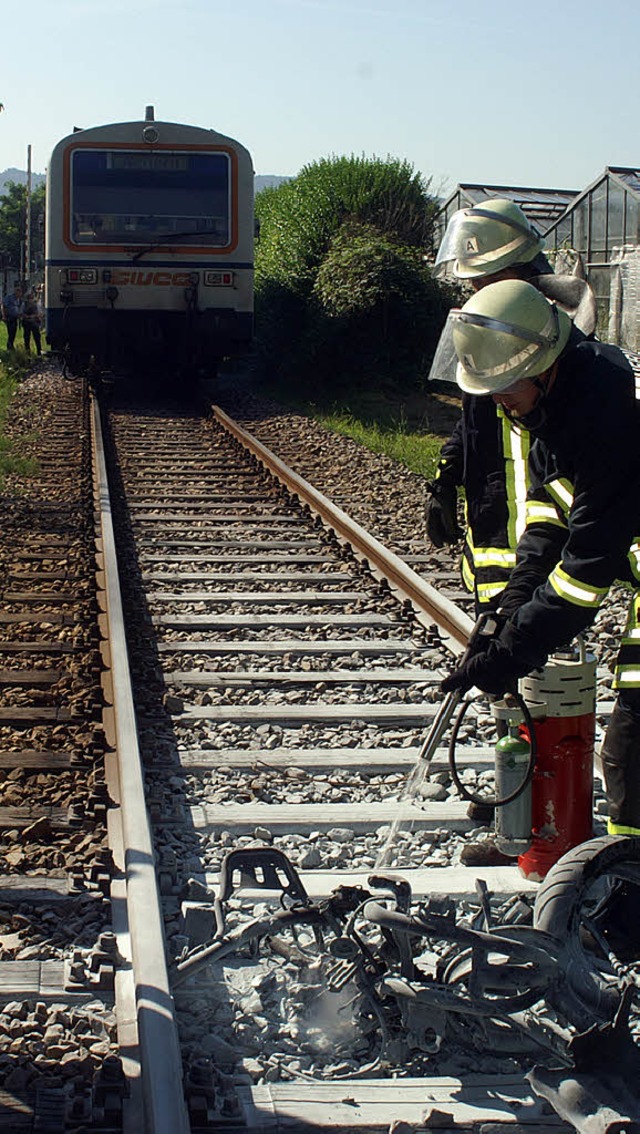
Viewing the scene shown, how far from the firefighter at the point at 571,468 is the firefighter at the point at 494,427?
521 mm

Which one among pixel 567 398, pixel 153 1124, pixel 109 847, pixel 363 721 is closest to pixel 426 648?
pixel 363 721

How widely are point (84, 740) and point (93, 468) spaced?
7557mm

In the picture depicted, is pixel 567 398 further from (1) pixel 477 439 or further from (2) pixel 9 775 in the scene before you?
(2) pixel 9 775

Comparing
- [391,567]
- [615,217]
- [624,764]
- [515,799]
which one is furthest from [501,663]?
[615,217]

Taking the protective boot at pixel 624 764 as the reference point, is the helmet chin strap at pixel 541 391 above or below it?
above

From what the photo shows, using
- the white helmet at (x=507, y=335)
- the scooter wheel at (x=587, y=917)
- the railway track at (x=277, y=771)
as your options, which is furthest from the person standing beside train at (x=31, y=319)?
the scooter wheel at (x=587, y=917)

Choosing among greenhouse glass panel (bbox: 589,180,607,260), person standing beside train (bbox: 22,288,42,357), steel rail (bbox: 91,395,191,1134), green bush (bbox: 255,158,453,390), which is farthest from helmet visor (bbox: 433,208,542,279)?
person standing beside train (bbox: 22,288,42,357)

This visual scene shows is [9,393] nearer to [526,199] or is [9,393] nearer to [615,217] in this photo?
[615,217]

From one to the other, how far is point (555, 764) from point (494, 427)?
113 cm

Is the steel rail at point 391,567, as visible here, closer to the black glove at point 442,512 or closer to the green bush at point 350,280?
the black glove at point 442,512

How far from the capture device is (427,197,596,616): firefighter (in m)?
4.21

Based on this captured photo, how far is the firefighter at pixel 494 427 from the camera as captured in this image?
13.8 feet

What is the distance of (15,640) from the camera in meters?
6.64

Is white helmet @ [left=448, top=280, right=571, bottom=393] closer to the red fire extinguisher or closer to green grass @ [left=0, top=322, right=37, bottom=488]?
the red fire extinguisher
